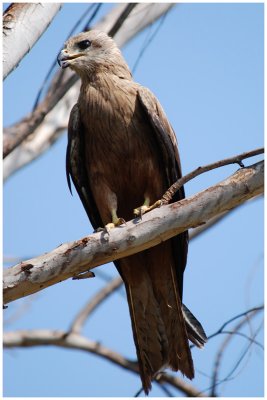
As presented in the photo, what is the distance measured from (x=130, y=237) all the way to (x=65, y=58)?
7.11 ft

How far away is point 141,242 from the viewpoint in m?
3.78

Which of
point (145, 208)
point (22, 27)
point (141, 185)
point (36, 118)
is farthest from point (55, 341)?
point (22, 27)

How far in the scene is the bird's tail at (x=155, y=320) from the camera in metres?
4.56

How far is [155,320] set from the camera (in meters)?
4.68

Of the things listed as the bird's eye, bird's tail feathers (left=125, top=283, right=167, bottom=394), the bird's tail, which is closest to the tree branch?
the bird's eye

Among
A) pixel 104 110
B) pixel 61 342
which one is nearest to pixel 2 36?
pixel 104 110

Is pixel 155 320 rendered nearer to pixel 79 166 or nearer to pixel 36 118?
pixel 79 166

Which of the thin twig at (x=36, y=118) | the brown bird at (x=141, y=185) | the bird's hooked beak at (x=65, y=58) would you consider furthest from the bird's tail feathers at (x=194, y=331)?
the bird's hooked beak at (x=65, y=58)

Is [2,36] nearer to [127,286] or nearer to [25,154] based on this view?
[127,286]

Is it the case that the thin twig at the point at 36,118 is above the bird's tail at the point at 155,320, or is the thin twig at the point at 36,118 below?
above

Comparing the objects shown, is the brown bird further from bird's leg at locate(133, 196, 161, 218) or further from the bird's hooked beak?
the bird's hooked beak

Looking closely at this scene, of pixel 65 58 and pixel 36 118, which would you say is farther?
pixel 36 118

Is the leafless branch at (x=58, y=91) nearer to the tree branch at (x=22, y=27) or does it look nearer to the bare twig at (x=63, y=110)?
the bare twig at (x=63, y=110)

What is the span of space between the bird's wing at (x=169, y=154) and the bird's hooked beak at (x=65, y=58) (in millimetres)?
839
